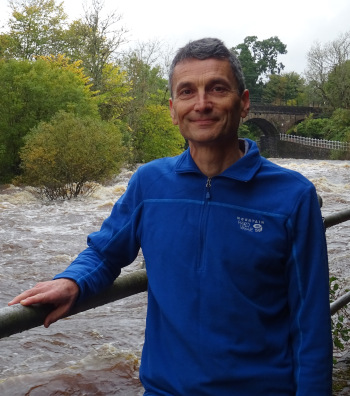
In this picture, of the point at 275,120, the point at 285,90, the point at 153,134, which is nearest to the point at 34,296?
the point at 153,134

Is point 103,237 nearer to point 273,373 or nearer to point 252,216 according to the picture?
point 252,216

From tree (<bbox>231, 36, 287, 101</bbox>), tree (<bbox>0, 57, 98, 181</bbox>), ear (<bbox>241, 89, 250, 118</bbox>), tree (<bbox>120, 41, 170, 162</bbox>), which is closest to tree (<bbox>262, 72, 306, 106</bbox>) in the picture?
tree (<bbox>231, 36, 287, 101</bbox>)

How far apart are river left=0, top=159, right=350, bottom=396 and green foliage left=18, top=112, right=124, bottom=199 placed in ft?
16.2

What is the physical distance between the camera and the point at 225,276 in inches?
64.2

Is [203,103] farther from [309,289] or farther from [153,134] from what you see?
[153,134]

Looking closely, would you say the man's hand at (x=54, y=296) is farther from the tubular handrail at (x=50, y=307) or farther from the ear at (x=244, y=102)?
the ear at (x=244, y=102)

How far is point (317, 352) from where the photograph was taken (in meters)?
1.63

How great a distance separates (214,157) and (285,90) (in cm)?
7317

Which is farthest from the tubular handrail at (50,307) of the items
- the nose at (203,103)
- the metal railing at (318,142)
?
the metal railing at (318,142)

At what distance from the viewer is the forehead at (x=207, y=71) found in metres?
1.78

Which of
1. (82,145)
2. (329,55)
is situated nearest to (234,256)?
(82,145)

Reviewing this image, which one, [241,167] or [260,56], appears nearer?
[241,167]

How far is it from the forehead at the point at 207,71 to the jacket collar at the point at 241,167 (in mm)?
215

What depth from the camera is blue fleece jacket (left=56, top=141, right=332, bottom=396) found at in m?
1.62
